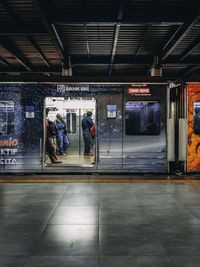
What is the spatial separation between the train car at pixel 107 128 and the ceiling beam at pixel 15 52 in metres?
1.94

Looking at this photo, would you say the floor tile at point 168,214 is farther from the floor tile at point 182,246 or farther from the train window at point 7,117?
the train window at point 7,117

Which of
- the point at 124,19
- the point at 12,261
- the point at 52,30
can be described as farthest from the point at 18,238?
the point at 52,30

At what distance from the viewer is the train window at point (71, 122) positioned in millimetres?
12039

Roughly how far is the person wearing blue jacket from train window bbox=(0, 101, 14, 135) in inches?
130

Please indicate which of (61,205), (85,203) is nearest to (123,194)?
(85,203)

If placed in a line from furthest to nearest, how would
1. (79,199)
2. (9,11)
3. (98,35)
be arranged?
(98,35), (9,11), (79,199)

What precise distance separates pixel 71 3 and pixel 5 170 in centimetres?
470

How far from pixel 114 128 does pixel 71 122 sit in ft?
15.0

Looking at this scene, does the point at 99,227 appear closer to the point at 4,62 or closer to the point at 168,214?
the point at 168,214

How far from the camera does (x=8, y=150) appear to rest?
7773 mm

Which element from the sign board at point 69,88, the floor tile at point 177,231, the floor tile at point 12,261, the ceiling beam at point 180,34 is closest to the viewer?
the floor tile at point 12,261

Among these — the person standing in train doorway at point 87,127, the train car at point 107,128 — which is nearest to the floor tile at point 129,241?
the train car at point 107,128

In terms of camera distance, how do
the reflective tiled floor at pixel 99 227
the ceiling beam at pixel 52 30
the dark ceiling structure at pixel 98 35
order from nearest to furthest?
1. the reflective tiled floor at pixel 99 227
2. the ceiling beam at pixel 52 30
3. the dark ceiling structure at pixel 98 35

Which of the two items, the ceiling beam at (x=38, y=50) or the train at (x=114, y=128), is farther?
the ceiling beam at (x=38, y=50)
